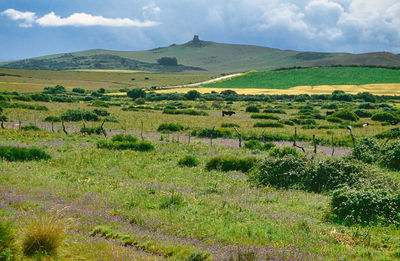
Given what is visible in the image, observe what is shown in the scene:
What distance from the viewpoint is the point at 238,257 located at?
695 centimetres

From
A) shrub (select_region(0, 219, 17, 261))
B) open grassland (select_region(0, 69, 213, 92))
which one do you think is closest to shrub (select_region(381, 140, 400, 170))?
shrub (select_region(0, 219, 17, 261))

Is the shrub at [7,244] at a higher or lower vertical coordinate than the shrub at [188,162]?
higher

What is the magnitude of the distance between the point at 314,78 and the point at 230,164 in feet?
428

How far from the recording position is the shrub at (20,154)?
1647cm

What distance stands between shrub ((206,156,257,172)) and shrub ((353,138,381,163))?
21.9 ft

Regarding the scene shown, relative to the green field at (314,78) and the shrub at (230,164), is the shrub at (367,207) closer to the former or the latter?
the shrub at (230,164)

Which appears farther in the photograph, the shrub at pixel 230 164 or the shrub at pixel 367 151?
the shrub at pixel 367 151

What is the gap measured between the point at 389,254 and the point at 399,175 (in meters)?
10.5

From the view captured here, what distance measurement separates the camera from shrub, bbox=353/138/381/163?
64.2 feet

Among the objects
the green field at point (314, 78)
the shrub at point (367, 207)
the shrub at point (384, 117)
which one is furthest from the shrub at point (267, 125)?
the green field at point (314, 78)

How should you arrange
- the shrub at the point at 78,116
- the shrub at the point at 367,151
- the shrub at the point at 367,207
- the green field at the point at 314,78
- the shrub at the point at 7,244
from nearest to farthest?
the shrub at the point at 7,244 < the shrub at the point at 367,207 < the shrub at the point at 367,151 < the shrub at the point at 78,116 < the green field at the point at 314,78

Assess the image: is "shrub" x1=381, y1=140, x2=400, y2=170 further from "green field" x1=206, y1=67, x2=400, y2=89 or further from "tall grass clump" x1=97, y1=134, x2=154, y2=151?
"green field" x1=206, y1=67, x2=400, y2=89

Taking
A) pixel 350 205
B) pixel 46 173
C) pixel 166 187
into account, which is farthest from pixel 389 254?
pixel 46 173

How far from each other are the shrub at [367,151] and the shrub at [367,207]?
9607 millimetres
